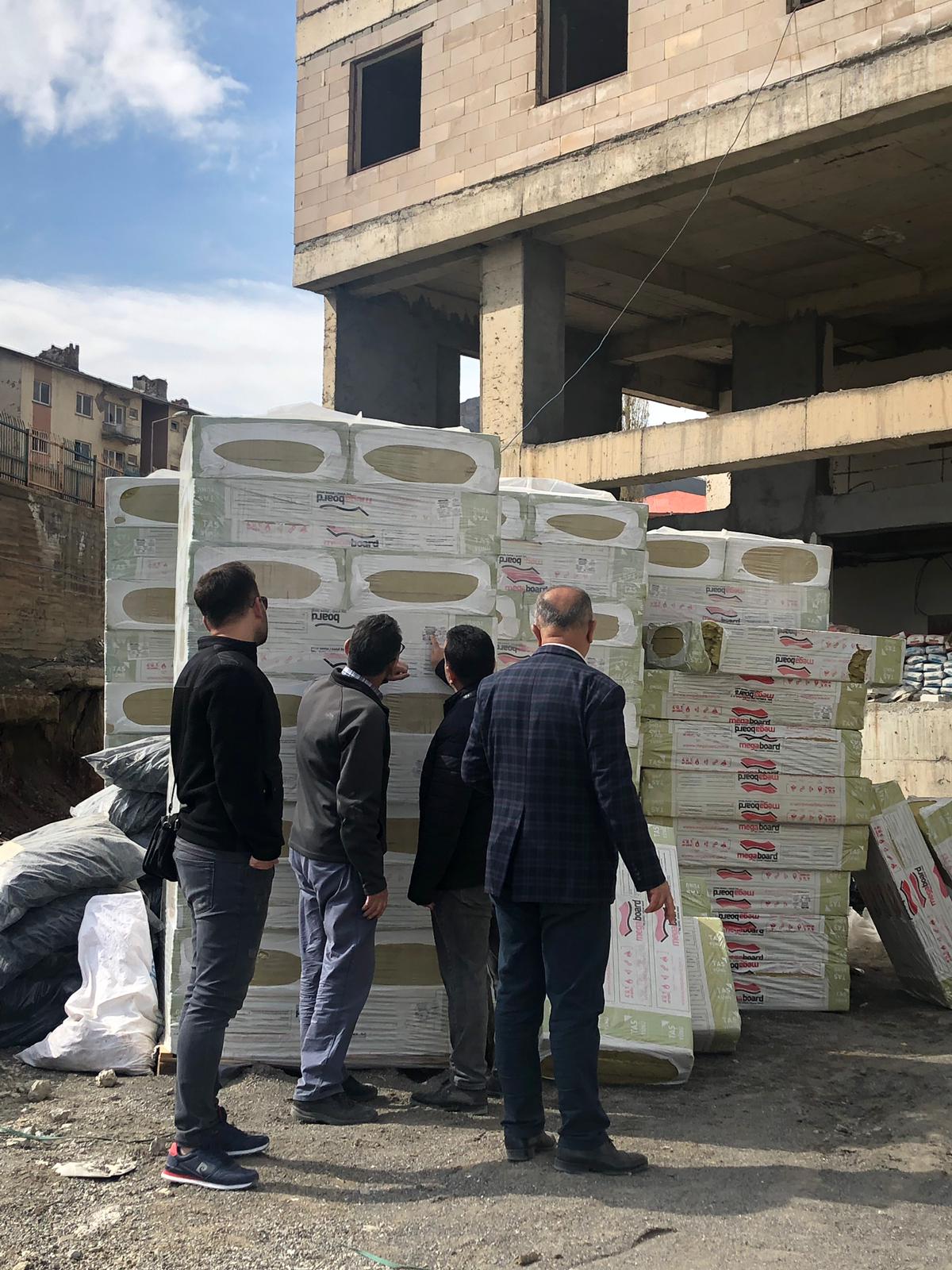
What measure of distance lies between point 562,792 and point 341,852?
2.91ft

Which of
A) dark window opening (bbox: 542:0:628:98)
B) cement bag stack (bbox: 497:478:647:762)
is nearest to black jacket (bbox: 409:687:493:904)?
cement bag stack (bbox: 497:478:647:762)

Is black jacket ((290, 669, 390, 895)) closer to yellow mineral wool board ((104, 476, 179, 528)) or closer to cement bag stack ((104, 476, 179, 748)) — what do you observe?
cement bag stack ((104, 476, 179, 748))

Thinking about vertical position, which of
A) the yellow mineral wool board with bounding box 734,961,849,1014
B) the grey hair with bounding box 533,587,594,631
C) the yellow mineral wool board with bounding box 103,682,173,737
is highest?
the grey hair with bounding box 533,587,594,631

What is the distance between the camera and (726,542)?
6.80 meters

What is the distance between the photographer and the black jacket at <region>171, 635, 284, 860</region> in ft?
12.3

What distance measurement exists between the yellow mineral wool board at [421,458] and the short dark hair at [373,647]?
816 mm

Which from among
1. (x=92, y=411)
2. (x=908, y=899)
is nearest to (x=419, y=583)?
(x=908, y=899)

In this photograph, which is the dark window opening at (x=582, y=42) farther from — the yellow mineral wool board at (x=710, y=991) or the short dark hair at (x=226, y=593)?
the short dark hair at (x=226, y=593)

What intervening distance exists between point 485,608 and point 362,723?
1.08 m

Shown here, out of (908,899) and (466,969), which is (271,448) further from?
(908,899)

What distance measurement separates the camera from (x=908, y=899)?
256 inches

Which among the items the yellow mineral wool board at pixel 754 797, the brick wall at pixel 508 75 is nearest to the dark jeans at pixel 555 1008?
the yellow mineral wool board at pixel 754 797

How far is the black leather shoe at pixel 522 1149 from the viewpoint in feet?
12.5

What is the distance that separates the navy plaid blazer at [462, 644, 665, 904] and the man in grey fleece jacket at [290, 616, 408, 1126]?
0.47 meters
